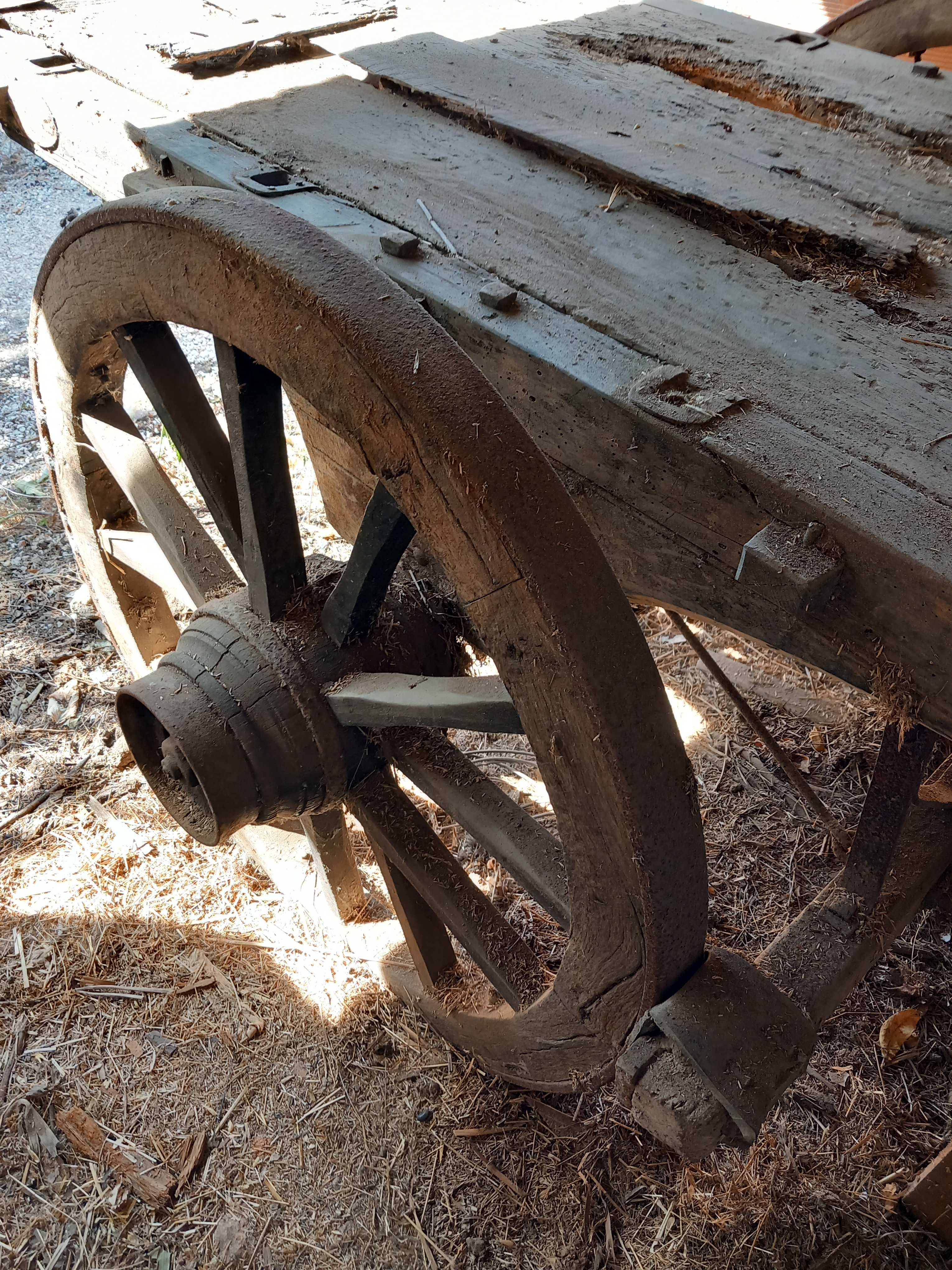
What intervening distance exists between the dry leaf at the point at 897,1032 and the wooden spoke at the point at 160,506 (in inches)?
63.2

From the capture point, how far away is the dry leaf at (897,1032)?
2.09m

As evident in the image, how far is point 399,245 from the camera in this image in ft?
4.76

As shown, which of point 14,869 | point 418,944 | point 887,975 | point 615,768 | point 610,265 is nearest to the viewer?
point 615,768

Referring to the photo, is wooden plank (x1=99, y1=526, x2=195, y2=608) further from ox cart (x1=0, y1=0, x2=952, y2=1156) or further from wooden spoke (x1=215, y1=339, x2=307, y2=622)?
wooden spoke (x1=215, y1=339, x2=307, y2=622)

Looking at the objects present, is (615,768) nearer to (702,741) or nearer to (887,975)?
(887,975)

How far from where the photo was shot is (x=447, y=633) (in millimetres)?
1693

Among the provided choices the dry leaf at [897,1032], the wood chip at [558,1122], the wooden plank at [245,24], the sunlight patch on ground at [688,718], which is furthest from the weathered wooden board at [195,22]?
the dry leaf at [897,1032]

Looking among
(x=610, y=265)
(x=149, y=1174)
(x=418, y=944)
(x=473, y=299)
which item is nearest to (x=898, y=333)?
(x=610, y=265)

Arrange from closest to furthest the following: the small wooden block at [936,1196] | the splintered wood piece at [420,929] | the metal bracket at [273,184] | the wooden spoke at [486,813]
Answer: the wooden spoke at [486,813] → the metal bracket at [273,184] → the small wooden block at [936,1196] → the splintered wood piece at [420,929]

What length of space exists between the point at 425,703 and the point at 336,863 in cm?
101

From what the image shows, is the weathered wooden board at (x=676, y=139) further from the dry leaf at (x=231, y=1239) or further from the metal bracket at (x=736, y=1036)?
the dry leaf at (x=231, y=1239)

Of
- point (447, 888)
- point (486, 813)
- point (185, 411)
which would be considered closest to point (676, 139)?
point (185, 411)

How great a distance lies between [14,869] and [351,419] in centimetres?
190

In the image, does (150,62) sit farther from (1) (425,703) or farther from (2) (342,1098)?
(2) (342,1098)
